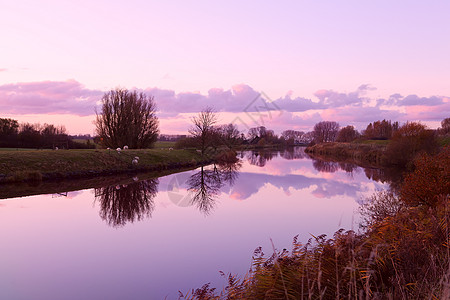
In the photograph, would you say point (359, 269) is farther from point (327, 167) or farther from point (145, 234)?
point (327, 167)

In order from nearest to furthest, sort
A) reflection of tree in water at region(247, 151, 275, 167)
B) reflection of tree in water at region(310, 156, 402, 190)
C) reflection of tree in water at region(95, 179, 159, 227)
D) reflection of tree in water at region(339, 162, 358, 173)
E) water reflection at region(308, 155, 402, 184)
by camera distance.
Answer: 1. reflection of tree in water at region(95, 179, 159, 227)
2. reflection of tree in water at region(310, 156, 402, 190)
3. water reflection at region(308, 155, 402, 184)
4. reflection of tree in water at region(339, 162, 358, 173)
5. reflection of tree in water at region(247, 151, 275, 167)

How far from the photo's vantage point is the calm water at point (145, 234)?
7891 mm

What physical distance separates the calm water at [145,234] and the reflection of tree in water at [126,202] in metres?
0.05

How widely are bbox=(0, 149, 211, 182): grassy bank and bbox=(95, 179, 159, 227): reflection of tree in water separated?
6.92m

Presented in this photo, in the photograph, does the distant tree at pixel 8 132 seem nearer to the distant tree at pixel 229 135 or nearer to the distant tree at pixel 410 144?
the distant tree at pixel 229 135

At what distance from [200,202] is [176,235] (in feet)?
22.5

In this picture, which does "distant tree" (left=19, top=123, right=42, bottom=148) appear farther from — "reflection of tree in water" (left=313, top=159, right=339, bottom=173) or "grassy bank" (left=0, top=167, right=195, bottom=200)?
"reflection of tree in water" (left=313, top=159, right=339, bottom=173)

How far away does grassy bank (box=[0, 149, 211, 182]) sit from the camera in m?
23.9

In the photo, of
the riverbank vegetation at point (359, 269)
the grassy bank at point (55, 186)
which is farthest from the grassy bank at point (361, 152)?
the riverbank vegetation at point (359, 269)

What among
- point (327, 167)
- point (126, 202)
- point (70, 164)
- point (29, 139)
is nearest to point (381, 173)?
point (327, 167)

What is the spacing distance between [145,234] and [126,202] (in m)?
6.39

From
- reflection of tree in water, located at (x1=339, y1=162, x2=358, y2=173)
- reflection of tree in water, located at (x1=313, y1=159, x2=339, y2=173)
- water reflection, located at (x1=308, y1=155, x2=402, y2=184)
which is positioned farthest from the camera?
reflection of tree in water, located at (x1=313, y1=159, x2=339, y2=173)

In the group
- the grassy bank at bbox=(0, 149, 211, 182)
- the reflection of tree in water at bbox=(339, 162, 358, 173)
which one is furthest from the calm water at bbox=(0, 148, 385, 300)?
the reflection of tree in water at bbox=(339, 162, 358, 173)

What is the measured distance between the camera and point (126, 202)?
17.7 m
